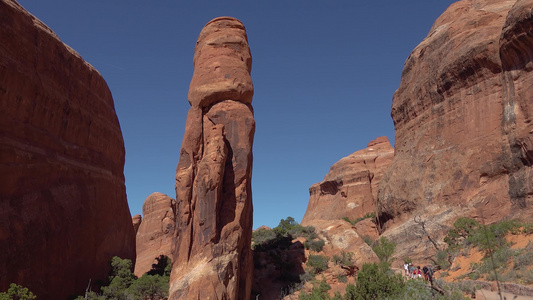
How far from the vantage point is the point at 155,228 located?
56219 millimetres

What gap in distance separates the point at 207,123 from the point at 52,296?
13.3 metres

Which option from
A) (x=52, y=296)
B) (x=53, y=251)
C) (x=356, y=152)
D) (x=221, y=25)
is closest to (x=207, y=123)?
(x=221, y=25)

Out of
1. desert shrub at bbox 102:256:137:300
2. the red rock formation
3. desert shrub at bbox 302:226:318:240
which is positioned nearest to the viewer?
desert shrub at bbox 102:256:137:300

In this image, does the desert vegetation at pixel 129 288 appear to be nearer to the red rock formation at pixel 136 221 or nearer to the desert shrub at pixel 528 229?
the desert shrub at pixel 528 229

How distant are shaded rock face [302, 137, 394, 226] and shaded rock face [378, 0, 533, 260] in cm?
1850

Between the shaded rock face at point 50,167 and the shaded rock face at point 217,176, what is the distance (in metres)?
7.09

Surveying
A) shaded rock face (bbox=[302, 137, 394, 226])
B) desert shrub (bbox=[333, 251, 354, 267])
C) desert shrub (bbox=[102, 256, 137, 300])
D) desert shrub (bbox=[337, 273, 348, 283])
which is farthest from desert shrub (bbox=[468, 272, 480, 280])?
shaded rock face (bbox=[302, 137, 394, 226])

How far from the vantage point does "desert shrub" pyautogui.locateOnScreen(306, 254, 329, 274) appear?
91.4 feet

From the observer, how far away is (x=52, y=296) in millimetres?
20594

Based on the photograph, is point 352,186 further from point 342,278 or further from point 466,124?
point 342,278

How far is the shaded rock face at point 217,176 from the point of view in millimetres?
20062

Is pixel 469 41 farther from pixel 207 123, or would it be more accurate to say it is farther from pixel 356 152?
pixel 356 152

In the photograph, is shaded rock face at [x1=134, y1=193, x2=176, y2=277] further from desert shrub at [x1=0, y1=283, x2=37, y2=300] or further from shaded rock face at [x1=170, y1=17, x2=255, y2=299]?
desert shrub at [x1=0, y1=283, x2=37, y2=300]

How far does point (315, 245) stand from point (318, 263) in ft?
10.4
